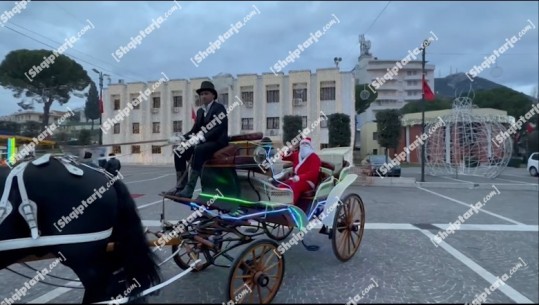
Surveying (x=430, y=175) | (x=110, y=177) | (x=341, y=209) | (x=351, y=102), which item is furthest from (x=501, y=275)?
(x=351, y=102)

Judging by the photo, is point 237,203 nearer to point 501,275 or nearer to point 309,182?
point 309,182

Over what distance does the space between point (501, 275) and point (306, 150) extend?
2720 mm

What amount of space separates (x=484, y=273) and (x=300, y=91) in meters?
27.3

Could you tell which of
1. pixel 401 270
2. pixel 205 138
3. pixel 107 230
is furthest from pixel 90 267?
pixel 401 270

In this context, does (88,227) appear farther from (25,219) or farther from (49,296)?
(49,296)

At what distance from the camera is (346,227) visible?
454 centimetres

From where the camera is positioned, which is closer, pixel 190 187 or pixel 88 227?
pixel 88 227

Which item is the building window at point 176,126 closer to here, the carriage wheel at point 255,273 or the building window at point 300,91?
the building window at point 300,91

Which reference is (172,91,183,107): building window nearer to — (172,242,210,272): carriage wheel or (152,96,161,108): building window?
(152,96,161,108): building window

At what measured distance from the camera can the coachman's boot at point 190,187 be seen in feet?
12.0

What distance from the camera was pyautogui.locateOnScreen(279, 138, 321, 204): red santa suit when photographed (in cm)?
442

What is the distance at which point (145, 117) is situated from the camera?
33.7 meters

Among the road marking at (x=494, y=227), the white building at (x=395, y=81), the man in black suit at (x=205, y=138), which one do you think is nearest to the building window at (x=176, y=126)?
the road marking at (x=494, y=227)

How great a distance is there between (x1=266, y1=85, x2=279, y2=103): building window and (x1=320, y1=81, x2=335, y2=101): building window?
3.98m
